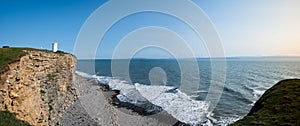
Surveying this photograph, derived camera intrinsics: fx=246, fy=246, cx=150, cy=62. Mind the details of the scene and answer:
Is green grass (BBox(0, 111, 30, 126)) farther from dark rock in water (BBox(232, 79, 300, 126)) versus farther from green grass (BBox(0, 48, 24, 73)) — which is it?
dark rock in water (BBox(232, 79, 300, 126))

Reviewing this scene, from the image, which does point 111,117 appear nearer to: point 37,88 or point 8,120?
point 37,88

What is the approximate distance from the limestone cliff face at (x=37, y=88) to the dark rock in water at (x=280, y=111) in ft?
41.4

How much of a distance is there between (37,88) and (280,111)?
55.0 ft

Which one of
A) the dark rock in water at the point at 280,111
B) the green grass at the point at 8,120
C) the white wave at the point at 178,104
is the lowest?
the white wave at the point at 178,104

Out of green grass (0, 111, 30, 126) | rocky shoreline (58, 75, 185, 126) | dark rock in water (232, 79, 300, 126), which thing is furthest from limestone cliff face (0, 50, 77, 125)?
dark rock in water (232, 79, 300, 126)

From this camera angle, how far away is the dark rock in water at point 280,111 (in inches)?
321

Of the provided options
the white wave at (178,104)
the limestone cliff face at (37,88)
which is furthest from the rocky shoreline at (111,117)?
the white wave at (178,104)

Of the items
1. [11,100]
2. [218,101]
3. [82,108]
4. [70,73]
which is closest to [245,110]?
[218,101]

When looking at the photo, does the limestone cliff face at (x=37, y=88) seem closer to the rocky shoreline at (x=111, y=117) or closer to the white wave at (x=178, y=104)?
the rocky shoreline at (x=111, y=117)

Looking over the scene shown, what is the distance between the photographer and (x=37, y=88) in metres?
19.0

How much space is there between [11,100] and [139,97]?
27.3m

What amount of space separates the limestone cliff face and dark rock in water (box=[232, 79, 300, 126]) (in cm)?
1261

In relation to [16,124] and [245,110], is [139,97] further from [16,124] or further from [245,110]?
[16,124]

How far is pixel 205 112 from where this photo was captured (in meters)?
30.9
